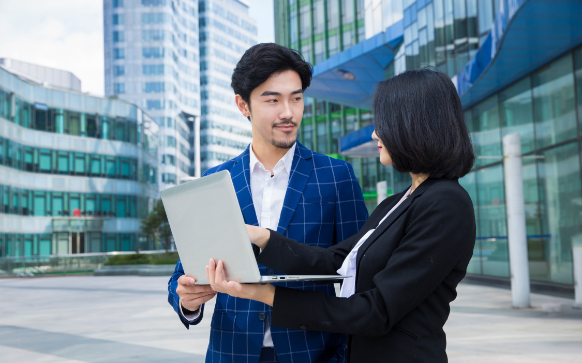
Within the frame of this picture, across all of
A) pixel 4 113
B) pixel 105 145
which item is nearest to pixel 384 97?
pixel 4 113

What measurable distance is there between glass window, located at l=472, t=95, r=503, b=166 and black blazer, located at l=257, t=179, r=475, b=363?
16.1m

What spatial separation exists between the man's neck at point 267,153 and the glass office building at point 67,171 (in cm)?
4111

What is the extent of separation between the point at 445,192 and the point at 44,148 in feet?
154

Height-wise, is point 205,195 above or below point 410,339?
above

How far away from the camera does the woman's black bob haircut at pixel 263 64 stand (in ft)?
8.18

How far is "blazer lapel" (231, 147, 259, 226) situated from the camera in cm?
250

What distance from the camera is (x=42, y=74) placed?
61.6 metres

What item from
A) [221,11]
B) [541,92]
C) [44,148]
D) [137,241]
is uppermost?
[221,11]

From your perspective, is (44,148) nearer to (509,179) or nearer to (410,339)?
(509,179)

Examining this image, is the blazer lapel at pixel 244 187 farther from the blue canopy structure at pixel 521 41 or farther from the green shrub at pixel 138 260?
the green shrub at pixel 138 260

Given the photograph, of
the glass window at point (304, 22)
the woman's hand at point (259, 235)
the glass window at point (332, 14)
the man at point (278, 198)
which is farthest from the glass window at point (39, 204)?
the woman's hand at point (259, 235)

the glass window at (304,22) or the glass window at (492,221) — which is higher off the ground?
the glass window at (304,22)

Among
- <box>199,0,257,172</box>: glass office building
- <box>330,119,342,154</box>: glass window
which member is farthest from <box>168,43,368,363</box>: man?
<box>199,0,257,172</box>: glass office building

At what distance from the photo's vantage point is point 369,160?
4659cm
